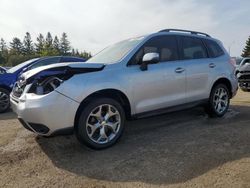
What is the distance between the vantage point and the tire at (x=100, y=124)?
3988mm

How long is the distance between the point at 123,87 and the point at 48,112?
1.22m

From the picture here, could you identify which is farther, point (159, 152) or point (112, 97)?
point (112, 97)

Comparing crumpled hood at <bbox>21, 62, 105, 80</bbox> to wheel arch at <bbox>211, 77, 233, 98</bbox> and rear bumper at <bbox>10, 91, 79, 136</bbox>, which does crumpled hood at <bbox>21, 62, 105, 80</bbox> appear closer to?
rear bumper at <bbox>10, 91, 79, 136</bbox>

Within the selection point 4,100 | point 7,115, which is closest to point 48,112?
point 7,115

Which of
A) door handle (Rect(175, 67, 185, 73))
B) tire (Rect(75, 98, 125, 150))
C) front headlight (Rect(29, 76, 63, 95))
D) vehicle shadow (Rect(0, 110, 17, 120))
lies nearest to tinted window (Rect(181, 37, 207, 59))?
door handle (Rect(175, 67, 185, 73))

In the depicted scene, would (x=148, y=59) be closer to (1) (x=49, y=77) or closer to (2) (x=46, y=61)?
(1) (x=49, y=77)

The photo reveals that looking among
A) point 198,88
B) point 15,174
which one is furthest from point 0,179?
point 198,88

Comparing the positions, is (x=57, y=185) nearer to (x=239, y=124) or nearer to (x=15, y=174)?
(x=15, y=174)

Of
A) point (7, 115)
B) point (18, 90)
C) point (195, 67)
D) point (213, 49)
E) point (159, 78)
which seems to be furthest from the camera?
point (7, 115)

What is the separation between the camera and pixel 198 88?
216 inches

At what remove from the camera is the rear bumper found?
375cm

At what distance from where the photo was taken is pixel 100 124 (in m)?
4.19

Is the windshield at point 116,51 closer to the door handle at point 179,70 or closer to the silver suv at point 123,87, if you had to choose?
the silver suv at point 123,87

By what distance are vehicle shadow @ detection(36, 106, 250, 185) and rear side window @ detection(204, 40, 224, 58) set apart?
4.77 ft
